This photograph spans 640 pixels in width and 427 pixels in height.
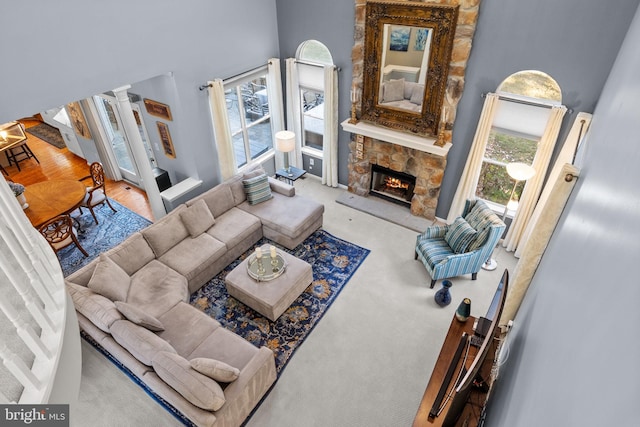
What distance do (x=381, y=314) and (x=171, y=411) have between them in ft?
9.47

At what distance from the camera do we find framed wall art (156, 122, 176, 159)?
6.59 m

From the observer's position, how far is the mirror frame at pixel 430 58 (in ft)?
17.9

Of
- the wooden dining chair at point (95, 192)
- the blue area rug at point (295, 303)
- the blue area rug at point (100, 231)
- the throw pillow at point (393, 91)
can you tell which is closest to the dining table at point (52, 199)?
the wooden dining chair at point (95, 192)

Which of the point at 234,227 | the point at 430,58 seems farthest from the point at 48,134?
the point at 430,58

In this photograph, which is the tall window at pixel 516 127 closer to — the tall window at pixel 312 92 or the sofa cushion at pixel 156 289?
the tall window at pixel 312 92

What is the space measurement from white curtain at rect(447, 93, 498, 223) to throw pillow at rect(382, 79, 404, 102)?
4.47 feet

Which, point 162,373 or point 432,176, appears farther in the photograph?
point 432,176

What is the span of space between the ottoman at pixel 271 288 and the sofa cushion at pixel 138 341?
1.29m

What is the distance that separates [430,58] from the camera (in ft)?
18.9

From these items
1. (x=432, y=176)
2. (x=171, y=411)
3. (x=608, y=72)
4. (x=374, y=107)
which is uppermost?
(x=608, y=72)

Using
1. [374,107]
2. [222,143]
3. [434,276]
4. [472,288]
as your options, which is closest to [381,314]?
[434,276]

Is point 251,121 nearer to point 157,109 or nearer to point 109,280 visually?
point 157,109

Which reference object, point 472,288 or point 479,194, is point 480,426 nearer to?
point 472,288

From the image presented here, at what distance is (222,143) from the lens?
684cm
